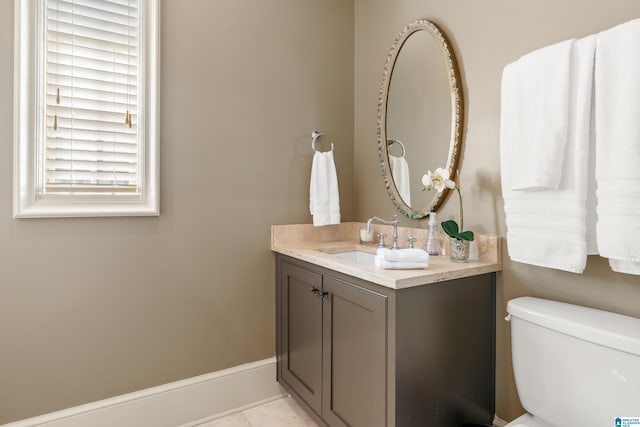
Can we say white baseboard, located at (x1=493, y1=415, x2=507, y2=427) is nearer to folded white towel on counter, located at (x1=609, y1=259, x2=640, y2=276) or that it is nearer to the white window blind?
folded white towel on counter, located at (x1=609, y1=259, x2=640, y2=276)

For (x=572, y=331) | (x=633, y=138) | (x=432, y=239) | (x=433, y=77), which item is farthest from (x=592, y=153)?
(x=433, y=77)

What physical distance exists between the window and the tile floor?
1.15 m

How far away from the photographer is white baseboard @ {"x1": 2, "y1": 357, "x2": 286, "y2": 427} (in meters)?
1.64

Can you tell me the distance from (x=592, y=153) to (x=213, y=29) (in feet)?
5.83

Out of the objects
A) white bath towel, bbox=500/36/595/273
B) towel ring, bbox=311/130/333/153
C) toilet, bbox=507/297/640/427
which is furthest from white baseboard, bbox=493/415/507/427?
towel ring, bbox=311/130/333/153

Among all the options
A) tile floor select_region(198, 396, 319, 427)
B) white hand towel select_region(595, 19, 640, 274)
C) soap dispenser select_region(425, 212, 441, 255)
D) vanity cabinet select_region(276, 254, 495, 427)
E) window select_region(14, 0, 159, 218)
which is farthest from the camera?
tile floor select_region(198, 396, 319, 427)

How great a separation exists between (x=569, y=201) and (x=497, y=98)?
23.1 inches

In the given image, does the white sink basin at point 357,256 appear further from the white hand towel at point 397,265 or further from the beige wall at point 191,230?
the white hand towel at point 397,265

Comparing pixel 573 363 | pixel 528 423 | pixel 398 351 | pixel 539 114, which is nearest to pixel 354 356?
pixel 398 351

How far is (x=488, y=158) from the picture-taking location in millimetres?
1597

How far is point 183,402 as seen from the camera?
6.07 feet

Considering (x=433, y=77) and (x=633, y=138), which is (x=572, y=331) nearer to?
(x=633, y=138)

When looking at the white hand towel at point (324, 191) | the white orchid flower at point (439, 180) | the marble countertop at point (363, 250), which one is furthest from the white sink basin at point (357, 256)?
the white orchid flower at point (439, 180)

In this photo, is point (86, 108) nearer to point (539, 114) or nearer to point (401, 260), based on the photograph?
point (401, 260)
